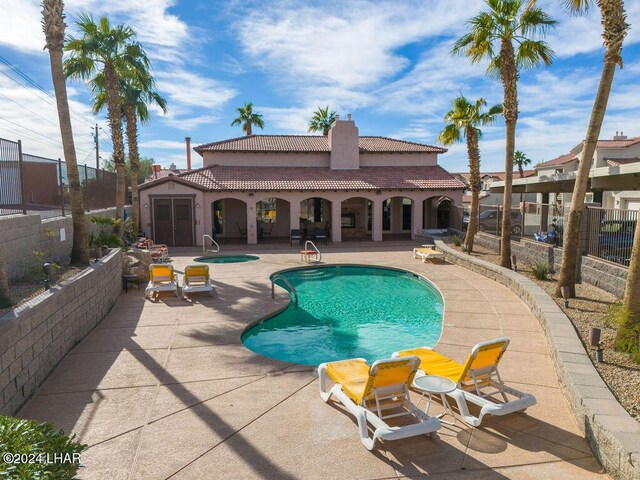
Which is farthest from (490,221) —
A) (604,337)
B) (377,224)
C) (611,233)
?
(604,337)

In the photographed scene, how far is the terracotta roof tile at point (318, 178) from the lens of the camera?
83.5 feet

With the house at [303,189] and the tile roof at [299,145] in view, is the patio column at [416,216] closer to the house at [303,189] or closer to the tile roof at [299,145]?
the house at [303,189]

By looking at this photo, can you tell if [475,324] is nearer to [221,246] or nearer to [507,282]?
[507,282]

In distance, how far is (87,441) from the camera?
5211 millimetres

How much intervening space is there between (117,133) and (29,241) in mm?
13127

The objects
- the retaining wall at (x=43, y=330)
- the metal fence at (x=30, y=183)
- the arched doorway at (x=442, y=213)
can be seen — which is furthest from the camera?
the arched doorway at (x=442, y=213)

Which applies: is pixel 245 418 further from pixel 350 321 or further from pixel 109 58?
pixel 109 58

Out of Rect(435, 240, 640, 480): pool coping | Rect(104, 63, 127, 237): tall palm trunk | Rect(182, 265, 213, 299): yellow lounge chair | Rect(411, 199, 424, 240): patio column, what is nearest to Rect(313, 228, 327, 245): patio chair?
Rect(411, 199, 424, 240): patio column

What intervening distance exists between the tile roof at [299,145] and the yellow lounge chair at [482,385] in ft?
76.5

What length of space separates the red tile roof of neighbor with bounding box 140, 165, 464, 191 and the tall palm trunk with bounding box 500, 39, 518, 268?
36.4ft

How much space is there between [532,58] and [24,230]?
1477cm

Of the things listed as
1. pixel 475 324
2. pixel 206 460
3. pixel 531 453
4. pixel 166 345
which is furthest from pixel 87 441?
pixel 475 324

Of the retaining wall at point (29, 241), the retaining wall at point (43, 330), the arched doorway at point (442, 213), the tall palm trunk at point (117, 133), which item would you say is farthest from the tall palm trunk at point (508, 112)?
the arched doorway at point (442, 213)

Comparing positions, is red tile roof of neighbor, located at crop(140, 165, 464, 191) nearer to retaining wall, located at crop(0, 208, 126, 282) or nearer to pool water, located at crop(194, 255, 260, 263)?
pool water, located at crop(194, 255, 260, 263)
